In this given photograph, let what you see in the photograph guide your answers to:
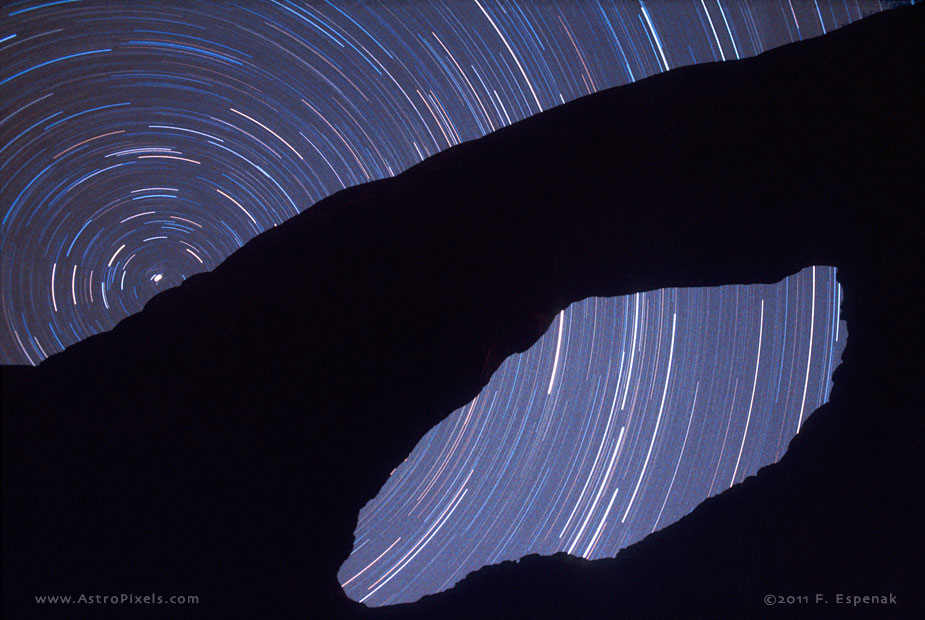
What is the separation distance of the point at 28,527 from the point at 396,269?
9.23 ft

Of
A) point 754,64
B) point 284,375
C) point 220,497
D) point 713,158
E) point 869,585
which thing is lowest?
point 869,585

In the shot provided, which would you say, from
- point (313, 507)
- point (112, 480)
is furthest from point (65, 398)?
point (313, 507)

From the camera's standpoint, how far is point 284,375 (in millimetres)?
3418

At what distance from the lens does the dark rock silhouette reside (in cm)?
324

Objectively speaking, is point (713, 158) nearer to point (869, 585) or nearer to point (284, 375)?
point (869, 585)

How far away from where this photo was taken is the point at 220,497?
3.20 m

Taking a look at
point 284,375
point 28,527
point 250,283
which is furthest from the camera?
point 250,283

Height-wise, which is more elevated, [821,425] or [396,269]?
[396,269]

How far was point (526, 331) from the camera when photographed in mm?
4211

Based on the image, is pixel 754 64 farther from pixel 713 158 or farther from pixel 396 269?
pixel 396 269

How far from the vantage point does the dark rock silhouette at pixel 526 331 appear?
10.6 feet

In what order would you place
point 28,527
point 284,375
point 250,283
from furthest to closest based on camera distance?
point 250,283 < point 284,375 < point 28,527

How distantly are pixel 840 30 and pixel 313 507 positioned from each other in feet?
18.5

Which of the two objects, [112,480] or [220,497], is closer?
[112,480]
